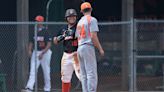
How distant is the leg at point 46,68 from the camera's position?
1655cm

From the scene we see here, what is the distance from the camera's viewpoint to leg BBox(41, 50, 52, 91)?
16547mm

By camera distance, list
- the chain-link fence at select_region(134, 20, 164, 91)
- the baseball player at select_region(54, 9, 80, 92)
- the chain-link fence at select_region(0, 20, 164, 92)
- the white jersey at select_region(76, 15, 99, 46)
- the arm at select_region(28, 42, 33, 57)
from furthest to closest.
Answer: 1. the chain-link fence at select_region(134, 20, 164, 91)
2. the arm at select_region(28, 42, 33, 57)
3. the chain-link fence at select_region(0, 20, 164, 92)
4. the baseball player at select_region(54, 9, 80, 92)
5. the white jersey at select_region(76, 15, 99, 46)

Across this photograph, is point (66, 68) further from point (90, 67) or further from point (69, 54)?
point (90, 67)

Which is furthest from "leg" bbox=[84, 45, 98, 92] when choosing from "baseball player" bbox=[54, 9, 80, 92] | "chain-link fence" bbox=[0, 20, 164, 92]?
"chain-link fence" bbox=[0, 20, 164, 92]

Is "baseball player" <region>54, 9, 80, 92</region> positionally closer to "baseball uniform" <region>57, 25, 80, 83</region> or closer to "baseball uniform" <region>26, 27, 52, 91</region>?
"baseball uniform" <region>57, 25, 80, 83</region>

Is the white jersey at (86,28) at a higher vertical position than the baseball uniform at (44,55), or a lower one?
higher

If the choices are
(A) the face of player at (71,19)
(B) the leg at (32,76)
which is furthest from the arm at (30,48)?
(A) the face of player at (71,19)

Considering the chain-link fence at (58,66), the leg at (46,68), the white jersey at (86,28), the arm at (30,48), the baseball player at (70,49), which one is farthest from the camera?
the arm at (30,48)

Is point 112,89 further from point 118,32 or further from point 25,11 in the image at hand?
point 118,32

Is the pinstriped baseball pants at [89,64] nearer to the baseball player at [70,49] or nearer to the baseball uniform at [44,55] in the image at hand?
the baseball player at [70,49]

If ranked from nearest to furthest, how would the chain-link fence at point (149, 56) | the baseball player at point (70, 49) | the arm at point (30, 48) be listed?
the baseball player at point (70, 49), the arm at point (30, 48), the chain-link fence at point (149, 56)

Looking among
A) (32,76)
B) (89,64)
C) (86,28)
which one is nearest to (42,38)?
(32,76)

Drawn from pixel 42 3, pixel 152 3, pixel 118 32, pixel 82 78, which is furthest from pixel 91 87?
pixel 152 3

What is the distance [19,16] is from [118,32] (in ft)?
18.0
